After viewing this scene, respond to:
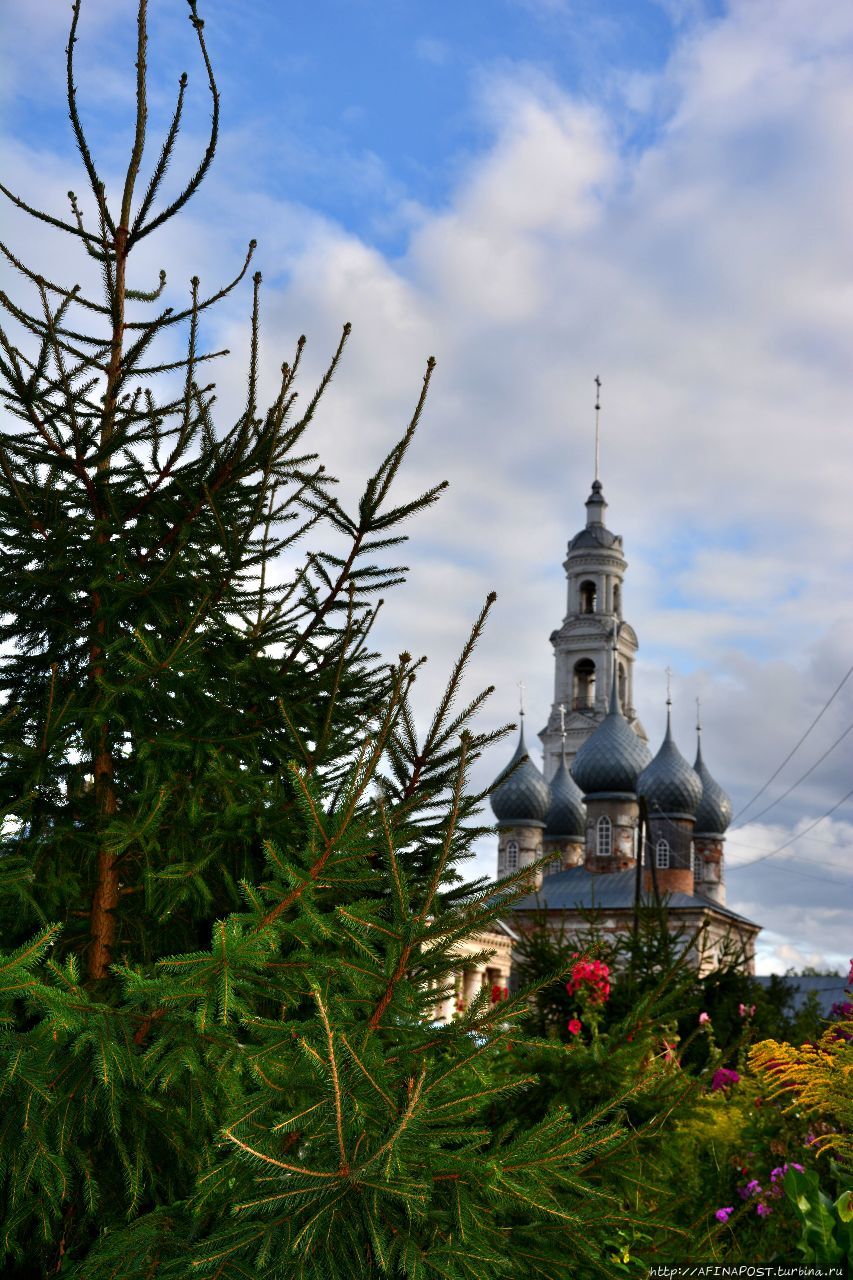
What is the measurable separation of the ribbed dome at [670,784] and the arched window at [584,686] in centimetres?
1169

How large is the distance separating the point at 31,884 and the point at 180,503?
5.13 ft

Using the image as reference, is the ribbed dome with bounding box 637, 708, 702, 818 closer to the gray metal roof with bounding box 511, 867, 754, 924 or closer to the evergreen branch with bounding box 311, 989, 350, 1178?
the gray metal roof with bounding box 511, 867, 754, 924

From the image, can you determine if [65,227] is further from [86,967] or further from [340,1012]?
[340,1012]

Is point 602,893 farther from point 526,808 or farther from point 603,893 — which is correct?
point 526,808

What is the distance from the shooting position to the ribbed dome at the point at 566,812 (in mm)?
53844

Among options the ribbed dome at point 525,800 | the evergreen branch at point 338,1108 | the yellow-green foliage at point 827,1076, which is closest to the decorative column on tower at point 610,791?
the ribbed dome at point 525,800

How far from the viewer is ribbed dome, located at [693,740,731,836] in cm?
5384

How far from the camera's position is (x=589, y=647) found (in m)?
59.6

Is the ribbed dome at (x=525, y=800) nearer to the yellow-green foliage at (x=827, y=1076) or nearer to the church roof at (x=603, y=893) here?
the church roof at (x=603, y=893)

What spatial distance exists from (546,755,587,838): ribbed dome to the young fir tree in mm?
49643

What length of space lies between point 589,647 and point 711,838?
38.6 feet

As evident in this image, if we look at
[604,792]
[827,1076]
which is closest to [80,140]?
[827,1076]

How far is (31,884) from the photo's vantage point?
13.0 feet

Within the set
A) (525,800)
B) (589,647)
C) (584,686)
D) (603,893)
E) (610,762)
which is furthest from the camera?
(584,686)
